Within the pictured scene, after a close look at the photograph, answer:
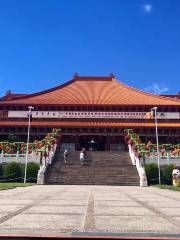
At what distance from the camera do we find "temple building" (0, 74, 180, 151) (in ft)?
125

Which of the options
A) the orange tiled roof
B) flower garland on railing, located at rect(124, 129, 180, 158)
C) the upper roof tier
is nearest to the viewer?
flower garland on railing, located at rect(124, 129, 180, 158)

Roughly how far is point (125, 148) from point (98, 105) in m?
6.60

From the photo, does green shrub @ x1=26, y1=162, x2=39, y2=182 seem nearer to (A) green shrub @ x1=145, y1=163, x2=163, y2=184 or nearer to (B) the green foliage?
(A) green shrub @ x1=145, y1=163, x2=163, y2=184

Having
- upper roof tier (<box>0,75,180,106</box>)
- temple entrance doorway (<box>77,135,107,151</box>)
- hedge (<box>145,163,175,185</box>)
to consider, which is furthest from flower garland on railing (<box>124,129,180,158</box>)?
upper roof tier (<box>0,75,180,106</box>)

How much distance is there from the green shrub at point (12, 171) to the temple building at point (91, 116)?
1335 cm

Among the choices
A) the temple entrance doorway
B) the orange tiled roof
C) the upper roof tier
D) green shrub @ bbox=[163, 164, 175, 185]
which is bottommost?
green shrub @ bbox=[163, 164, 175, 185]

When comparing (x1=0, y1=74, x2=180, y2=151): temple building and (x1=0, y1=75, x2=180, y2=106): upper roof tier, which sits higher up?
(x1=0, y1=75, x2=180, y2=106): upper roof tier

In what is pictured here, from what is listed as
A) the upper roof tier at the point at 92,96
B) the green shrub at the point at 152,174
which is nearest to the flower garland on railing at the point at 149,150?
the green shrub at the point at 152,174

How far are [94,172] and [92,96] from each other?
19845mm

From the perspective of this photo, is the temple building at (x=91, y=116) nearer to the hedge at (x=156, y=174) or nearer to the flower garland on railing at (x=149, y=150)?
the flower garland on railing at (x=149, y=150)

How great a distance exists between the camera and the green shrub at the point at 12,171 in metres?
24.3

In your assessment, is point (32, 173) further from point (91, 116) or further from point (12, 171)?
point (91, 116)

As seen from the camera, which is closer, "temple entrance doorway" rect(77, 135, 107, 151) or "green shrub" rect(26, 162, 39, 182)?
"green shrub" rect(26, 162, 39, 182)

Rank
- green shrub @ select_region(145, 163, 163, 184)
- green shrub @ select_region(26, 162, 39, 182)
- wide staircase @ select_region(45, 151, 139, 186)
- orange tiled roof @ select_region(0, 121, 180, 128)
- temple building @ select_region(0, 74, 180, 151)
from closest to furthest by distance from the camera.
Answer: wide staircase @ select_region(45, 151, 139, 186)
green shrub @ select_region(145, 163, 163, 184)
green shrub @ select_region(26, 162, 39, 182)
orange tiled roof @ select_region(0, 121, 180, 128)
temple building @ select_region(0, 74, 180, 151)
